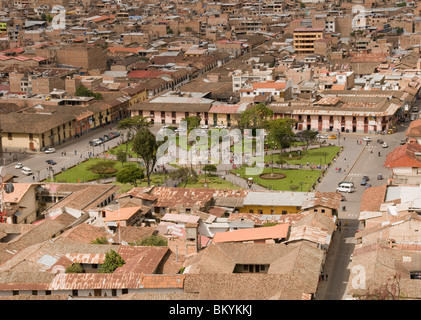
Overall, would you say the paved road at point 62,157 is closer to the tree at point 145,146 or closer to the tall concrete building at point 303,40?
the tree at point 145,146

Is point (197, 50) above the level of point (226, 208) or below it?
above

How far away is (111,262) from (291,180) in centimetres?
1048

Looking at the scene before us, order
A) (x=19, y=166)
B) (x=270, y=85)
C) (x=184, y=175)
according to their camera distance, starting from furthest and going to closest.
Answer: (x=270, y=85)
(x=19, y=166)
(x=184, y=175)

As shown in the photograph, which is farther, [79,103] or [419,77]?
[419,77]

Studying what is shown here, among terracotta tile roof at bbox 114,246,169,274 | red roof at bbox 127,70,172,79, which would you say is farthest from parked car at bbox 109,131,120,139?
terracotta tile roof at bbox 114,246,169,274

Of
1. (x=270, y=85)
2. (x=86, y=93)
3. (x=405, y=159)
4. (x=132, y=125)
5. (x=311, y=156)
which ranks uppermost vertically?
(x=270, y=85)

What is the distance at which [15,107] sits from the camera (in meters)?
31.6

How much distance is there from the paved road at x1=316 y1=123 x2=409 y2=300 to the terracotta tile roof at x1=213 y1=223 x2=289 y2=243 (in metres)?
1.20

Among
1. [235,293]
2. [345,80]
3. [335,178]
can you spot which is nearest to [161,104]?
[345,80]

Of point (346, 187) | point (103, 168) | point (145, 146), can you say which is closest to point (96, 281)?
point (145, 146)

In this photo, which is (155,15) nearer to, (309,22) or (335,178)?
(309,22)

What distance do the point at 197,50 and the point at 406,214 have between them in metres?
31.3

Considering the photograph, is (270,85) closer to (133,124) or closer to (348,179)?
(133,124)

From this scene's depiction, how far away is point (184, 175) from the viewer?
21969 millimetres
